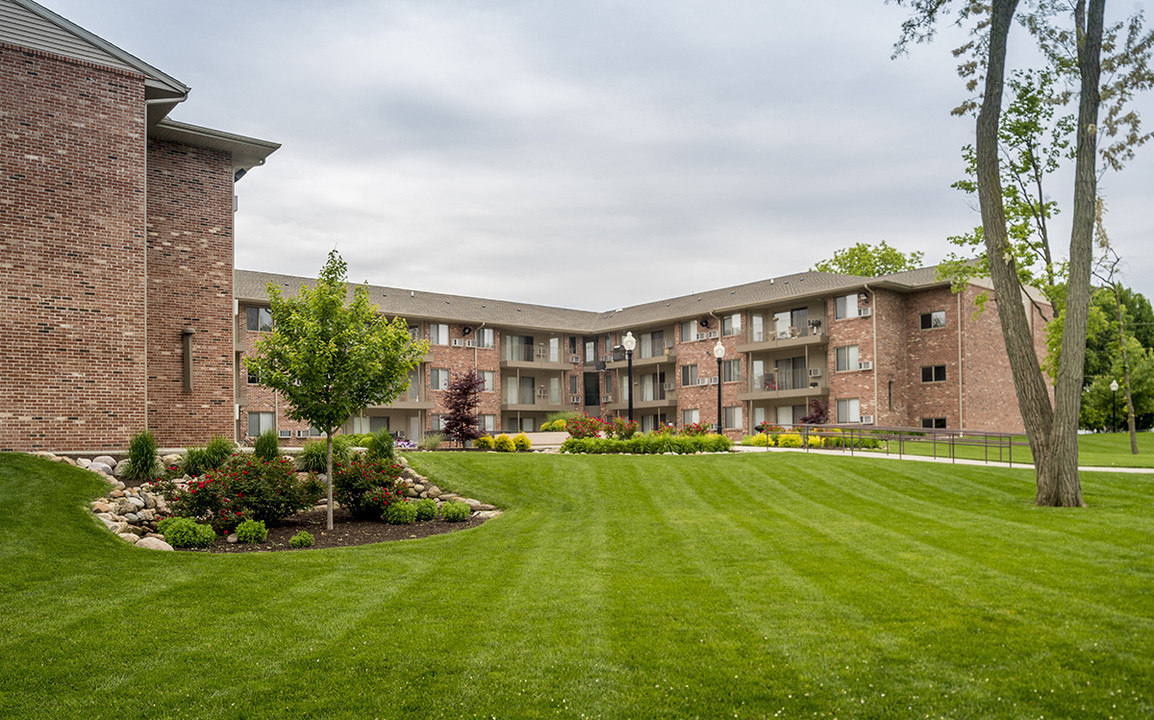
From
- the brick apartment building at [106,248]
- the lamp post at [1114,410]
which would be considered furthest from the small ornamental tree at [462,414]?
the lamp post at [1114,410]

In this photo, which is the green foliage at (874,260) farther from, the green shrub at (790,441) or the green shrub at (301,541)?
the green shrub at (301,541)

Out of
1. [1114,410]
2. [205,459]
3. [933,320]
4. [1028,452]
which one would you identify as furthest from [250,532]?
[1114,410]

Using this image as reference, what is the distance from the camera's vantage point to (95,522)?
1091 centimetres

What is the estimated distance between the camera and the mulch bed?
11914mm

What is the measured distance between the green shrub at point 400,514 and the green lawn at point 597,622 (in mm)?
1940

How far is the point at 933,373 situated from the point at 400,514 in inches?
1144

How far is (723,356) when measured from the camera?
1507 inches

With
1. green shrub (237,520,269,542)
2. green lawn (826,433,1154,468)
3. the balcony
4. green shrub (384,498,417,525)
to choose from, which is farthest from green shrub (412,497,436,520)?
the balcony

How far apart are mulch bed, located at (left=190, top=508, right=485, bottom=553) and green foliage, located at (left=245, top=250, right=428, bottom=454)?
1.74 metres

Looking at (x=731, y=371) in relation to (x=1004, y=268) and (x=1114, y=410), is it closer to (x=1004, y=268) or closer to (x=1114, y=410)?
(x=1114, y=410)

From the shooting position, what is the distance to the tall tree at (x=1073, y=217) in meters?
14.0

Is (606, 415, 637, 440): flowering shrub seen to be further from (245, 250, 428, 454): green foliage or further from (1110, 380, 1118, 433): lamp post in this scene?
(1110, 380, 1118, 433): lamp post

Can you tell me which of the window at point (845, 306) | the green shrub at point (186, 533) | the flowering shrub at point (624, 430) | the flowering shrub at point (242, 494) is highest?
the window at point (845, 306)

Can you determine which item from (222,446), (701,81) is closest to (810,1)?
(701,81)
